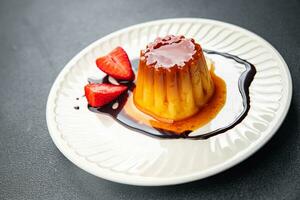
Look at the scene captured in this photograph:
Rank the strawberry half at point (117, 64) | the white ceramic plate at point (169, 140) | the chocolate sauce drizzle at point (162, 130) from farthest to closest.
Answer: the strawberry half at point (117, 64) < the chocolate sauce drizzle at point (162, 130) < the white ceramic plate at point (169, 140)

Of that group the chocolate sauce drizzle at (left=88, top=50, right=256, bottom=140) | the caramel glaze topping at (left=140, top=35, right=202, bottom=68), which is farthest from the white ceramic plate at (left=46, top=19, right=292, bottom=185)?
the caramel glaze topping at (left=140, top=35, right=202, bottom=68)

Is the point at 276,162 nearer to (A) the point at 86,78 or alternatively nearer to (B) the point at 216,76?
(B) the point at 216,76

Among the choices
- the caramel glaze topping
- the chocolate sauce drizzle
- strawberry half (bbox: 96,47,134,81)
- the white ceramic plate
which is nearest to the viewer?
the white ceramic plate

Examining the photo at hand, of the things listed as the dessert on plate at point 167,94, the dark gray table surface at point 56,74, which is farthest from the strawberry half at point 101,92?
the dark gray table surface at point 56,74

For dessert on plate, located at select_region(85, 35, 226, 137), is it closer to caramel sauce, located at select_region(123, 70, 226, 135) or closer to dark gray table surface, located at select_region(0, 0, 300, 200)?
caramel sauce, located at select_region(123, 70, 226, 135)

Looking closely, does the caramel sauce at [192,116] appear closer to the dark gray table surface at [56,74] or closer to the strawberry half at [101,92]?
the strawberry half at [101,92]

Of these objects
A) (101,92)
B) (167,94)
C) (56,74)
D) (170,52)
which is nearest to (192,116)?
(167,94)

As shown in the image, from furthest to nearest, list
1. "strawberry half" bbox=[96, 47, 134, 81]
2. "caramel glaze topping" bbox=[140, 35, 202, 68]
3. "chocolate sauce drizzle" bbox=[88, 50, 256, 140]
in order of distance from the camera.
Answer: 1. "strawberry half" bbox=[96, 47, 134, 81]
2. "caramel glaze topping" bbox=[140, 35, 202, 68]
3. "chocolate sauce drizzle" bbox=[88, 50, 256, 140]
